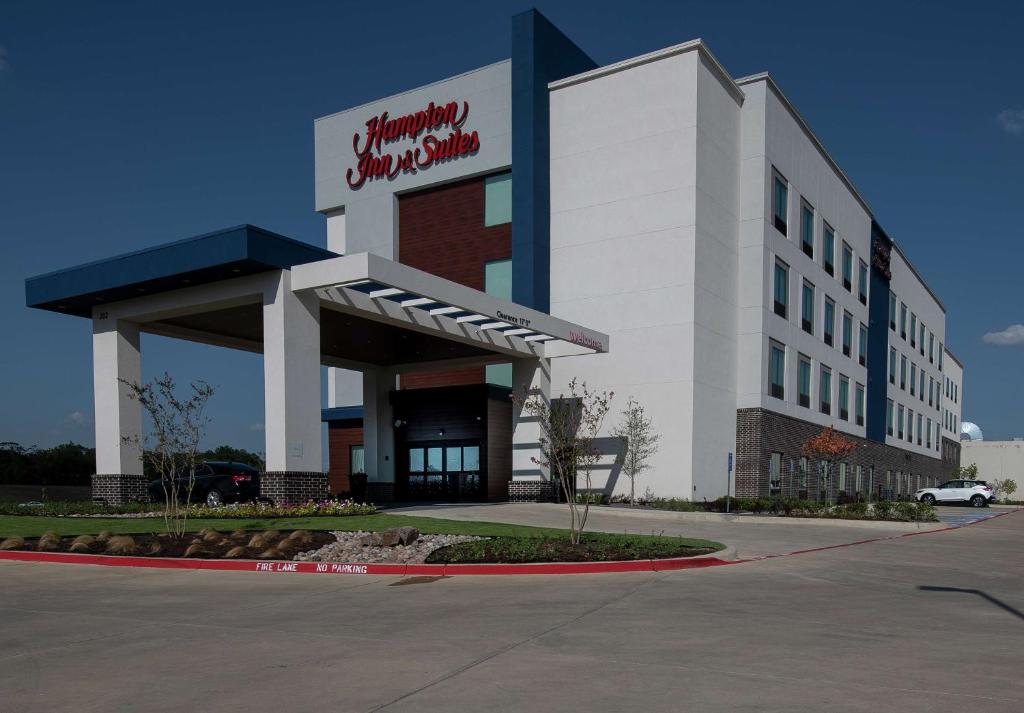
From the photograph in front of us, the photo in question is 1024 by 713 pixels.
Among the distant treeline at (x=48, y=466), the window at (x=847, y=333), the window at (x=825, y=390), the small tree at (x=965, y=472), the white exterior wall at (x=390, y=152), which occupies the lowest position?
the small tree at (x=965, y=472)

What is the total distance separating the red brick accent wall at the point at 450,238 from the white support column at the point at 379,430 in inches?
114

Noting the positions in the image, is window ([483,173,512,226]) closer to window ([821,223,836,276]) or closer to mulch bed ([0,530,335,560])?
window ([821,223,836,276])

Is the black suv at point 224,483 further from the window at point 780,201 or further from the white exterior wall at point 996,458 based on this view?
the white exterior wall at point 996,458

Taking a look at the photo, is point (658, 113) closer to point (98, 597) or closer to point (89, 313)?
point (89, 313)

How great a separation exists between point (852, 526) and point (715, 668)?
67.4ft

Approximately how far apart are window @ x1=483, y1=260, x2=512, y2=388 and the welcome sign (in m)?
5.19

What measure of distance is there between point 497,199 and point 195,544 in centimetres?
2431

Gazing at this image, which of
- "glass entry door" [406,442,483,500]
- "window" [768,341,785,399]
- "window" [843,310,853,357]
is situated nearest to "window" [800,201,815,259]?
"window" [768,341,785,399]

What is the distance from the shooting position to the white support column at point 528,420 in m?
32.0

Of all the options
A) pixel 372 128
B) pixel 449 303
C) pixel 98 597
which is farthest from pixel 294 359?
pixel 372 128

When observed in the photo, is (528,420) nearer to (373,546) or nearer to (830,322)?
(373,546)

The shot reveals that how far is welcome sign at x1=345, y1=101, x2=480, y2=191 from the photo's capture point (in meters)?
37.8

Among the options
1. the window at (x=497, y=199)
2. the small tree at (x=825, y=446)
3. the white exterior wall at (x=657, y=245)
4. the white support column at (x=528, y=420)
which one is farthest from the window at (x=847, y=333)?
the white support column at (x=528, y=420)

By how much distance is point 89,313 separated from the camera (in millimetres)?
27219
